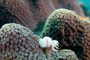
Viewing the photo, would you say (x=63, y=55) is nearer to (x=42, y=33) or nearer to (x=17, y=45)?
(x=17, y=45)

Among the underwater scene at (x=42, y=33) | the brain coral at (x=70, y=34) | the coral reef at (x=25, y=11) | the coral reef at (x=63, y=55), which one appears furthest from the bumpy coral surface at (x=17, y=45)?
the coral reef at (x=25, y=11)

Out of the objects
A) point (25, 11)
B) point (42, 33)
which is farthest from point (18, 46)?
point (25, 11)

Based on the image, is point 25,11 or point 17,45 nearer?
point 17,45

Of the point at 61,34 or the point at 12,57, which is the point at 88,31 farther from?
the point at 12,57

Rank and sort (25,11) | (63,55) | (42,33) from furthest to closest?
(25,11) → (42,33) → (63,55)

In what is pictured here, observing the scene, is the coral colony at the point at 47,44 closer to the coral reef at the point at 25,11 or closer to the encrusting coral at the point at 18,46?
the encrusting coral at the point at 18,46

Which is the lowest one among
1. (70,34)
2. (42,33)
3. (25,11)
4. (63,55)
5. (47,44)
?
(63,55)

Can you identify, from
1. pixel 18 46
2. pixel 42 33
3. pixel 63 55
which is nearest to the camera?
pixel 18 46
